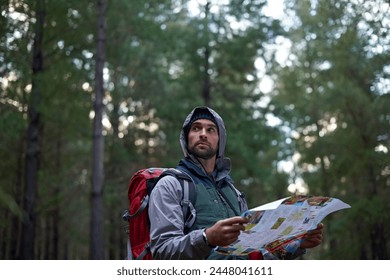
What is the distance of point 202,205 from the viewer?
283 centimetres

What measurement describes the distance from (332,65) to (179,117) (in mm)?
4922

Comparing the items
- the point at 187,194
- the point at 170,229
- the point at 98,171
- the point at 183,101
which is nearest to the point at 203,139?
the point at 187,194

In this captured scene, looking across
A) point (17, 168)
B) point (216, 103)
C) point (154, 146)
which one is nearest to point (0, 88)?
point (17, 168)

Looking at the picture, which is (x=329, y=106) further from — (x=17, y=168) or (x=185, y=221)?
(x=185, y=221)

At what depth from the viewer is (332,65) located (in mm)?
14430

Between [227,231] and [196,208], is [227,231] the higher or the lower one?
the lower one

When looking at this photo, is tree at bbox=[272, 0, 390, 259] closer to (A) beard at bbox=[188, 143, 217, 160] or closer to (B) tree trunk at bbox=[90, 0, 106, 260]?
(B) tree trunk at bbox=[90, 0, 106, 260]

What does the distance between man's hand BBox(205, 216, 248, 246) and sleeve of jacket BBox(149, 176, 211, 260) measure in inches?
3.8

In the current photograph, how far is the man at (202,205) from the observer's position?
2504mm

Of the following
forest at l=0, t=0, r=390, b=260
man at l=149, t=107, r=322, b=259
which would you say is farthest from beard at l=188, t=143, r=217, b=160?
forest at l=0, t=0, r=390, b=260

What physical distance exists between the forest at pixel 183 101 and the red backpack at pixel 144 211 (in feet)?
16.7

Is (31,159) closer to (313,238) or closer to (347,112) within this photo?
(347,112)

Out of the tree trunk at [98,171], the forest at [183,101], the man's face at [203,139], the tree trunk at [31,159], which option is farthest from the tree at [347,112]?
the man's face at [203,139]

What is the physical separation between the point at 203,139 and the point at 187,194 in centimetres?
50
